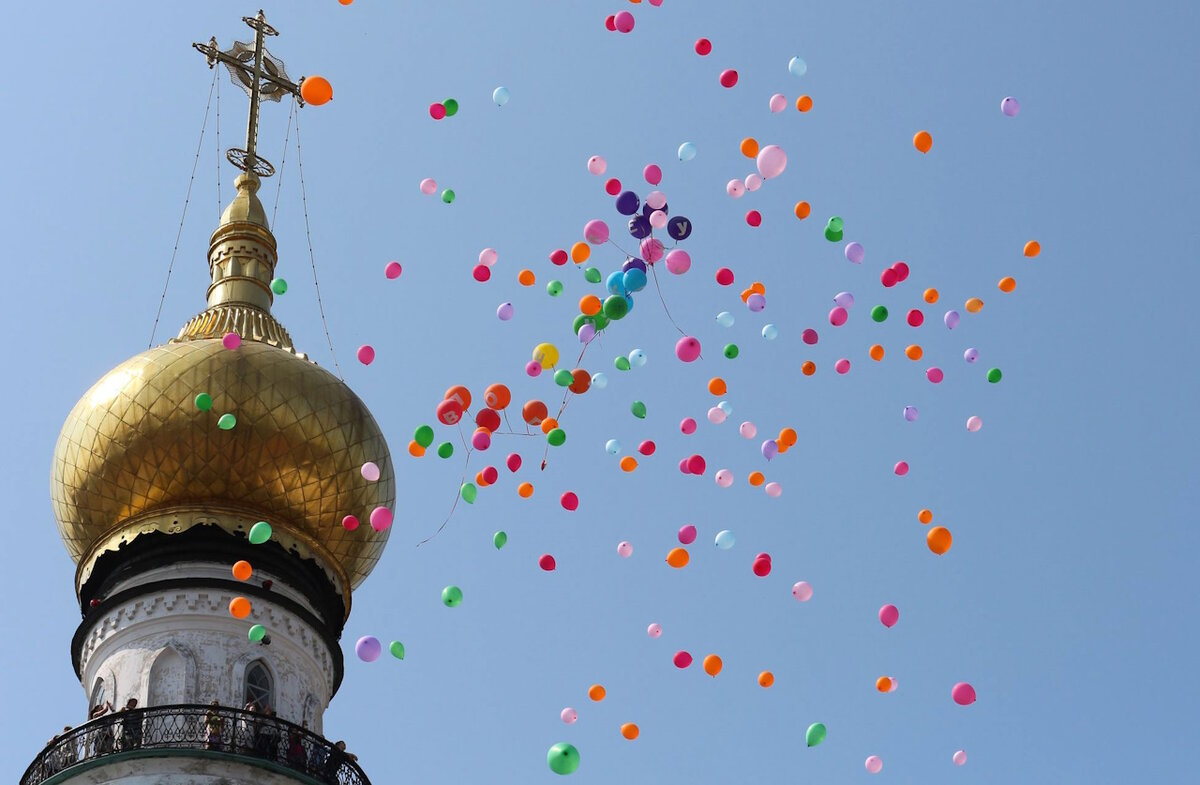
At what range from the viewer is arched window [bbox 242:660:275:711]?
21.4 meters

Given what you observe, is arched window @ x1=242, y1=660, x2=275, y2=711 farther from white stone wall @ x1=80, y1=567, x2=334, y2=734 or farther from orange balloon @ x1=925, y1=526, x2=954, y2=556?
orange balloon @ x1=925, y1=526, x2=954, y2=556

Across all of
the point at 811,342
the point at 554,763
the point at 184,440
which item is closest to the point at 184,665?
the point at 184,440

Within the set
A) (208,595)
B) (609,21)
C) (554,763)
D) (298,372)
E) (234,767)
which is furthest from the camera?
(298,372)

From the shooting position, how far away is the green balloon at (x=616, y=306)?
58.1 feet

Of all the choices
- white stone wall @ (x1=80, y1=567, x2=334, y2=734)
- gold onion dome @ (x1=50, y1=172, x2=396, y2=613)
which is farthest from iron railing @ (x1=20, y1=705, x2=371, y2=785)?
gold onion dome @ (x1=50, y1=172, x2=396, y2=613)

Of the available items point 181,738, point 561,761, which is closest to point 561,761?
point 561,761

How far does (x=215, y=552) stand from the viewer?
2195cm

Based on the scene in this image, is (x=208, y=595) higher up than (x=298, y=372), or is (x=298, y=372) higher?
(x=298, y=372)

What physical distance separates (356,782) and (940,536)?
6.43 m

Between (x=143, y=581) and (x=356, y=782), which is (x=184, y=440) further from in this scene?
(x=356, y=782)

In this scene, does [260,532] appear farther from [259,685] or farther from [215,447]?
[215,447]

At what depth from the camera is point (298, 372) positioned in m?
23.1

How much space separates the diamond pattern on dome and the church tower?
0.02 metres

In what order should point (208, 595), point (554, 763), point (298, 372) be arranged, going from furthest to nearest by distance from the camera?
point (298, 372), point (208, 595), point (554, 763)
